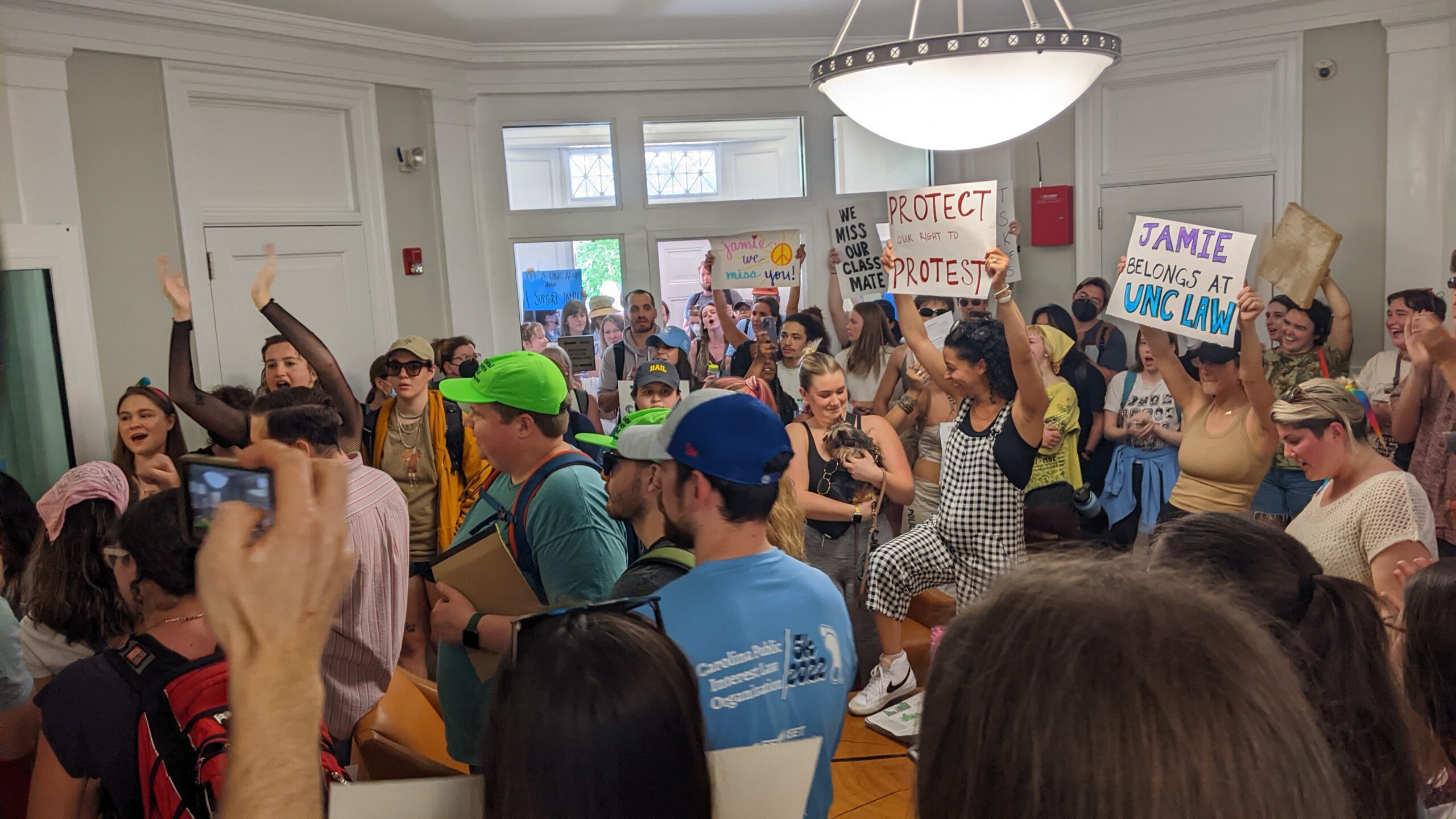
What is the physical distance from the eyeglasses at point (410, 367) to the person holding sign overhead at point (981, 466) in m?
2.00

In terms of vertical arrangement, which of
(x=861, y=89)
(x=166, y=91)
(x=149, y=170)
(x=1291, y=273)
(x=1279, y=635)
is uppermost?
(x=166, y=91)

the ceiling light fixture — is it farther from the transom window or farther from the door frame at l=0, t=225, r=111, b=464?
the transom window

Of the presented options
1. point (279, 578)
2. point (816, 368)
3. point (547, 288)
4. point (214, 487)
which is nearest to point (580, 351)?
point (547, 288)

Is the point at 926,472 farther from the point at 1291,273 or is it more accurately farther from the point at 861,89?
the point at 861,89

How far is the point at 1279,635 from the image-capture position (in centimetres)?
149

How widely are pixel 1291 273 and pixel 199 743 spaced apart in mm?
4287

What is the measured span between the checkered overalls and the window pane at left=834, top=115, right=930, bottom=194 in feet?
13.1

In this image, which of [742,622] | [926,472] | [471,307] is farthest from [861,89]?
[471,307]

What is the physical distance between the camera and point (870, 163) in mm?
7191

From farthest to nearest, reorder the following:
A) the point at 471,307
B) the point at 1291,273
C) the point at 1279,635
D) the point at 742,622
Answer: the point at 471,307, the point at 1291,273, the point at 742,622, the point at 1279,635

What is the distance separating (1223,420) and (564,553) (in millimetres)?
2441

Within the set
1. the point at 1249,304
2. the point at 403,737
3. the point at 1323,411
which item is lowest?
the point at 403,737

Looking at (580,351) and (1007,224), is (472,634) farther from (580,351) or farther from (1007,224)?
(1007,224)

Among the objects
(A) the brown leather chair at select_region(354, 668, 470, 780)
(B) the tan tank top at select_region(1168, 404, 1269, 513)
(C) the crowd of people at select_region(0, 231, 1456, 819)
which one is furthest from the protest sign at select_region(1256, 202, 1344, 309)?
(A) the brown leather chair at select_region(354, 668, 470, 780)
